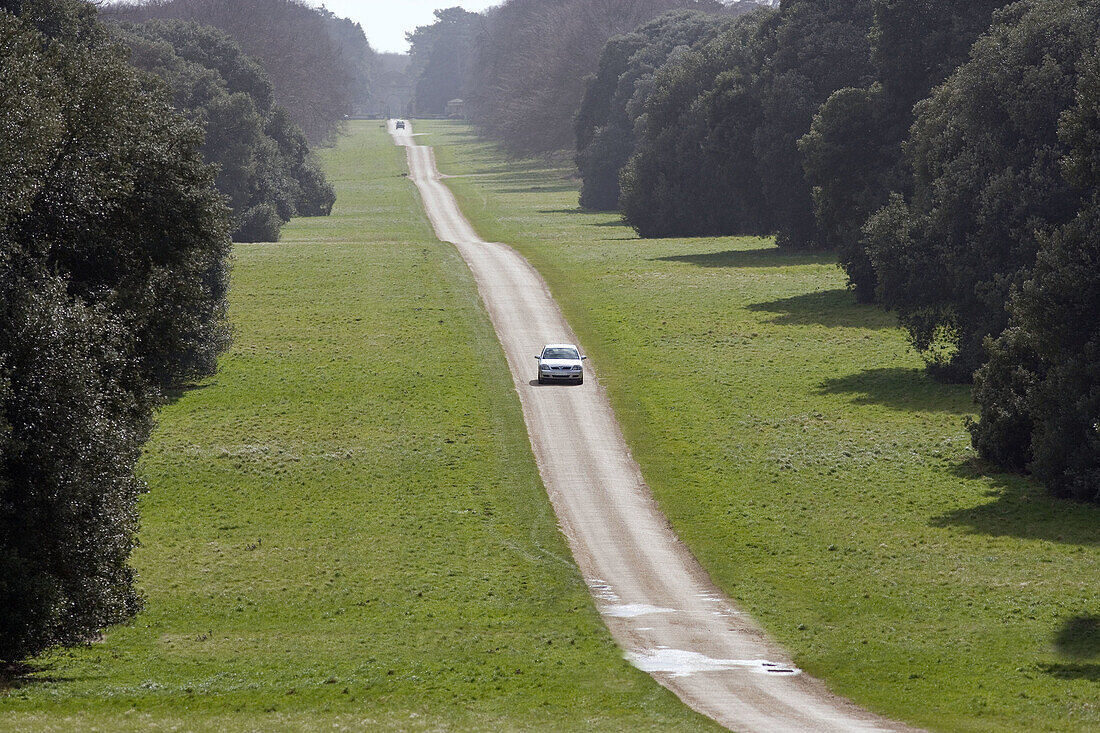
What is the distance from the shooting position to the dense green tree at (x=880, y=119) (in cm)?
6425

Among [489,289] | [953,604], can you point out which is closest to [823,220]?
[489,289]

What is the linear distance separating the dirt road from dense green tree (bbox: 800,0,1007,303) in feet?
52.4

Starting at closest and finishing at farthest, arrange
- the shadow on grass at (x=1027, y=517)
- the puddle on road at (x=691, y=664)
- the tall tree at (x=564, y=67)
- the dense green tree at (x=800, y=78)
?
the puddle on road at (x=691, y=664) < the shadow on grass at (x=1027, y=517) < the dense green tree at (x=800, y=78) < the tall tree at (x=564, y=67)

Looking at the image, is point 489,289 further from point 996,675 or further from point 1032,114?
point 996,675

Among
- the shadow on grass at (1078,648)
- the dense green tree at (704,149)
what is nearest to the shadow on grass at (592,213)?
the dense green tree at (704,149)

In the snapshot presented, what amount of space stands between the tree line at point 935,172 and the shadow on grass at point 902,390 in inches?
40.3

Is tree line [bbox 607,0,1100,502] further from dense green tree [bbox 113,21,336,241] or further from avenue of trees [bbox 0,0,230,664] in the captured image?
dense green tree [bbox 113,21,336,241]

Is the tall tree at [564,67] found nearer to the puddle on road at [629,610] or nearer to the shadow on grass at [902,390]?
the shadow on grass at [902,390]

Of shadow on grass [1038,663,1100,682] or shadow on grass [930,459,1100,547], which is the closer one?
shadow on grass [1038,663,1100,682]

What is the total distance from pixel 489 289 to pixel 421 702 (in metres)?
53.2

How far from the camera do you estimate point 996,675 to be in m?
24.6

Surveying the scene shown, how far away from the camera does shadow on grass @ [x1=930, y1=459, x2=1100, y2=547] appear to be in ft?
115

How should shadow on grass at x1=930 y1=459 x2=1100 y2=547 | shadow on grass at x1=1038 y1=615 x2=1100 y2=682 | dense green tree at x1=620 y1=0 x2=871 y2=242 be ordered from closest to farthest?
shadow on grass at x1=1038 y1=615 x2=1100 y2=682
shadow on grass at x1=930 y1=459 x2=1100 y2=547
dense green tree at x1=620 y1=0 x2=871 y2=242

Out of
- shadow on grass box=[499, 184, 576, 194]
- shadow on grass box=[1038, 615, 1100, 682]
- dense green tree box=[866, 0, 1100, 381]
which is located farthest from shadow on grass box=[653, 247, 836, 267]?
shadow on grass box=[1038, 615, 1100, 682]
